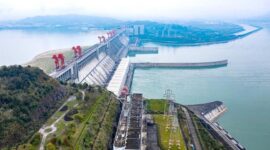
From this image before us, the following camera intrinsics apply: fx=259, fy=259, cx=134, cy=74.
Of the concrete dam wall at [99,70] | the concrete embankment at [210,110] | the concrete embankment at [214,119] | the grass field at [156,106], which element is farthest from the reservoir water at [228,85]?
the grass field at [156,106]

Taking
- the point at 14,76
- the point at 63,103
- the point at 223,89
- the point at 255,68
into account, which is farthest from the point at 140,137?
the point at 255,68

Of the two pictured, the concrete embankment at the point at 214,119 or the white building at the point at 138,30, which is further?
the white building at the point at 138,30

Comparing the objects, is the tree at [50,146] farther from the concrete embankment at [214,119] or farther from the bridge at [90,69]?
the bridge at [90,69]

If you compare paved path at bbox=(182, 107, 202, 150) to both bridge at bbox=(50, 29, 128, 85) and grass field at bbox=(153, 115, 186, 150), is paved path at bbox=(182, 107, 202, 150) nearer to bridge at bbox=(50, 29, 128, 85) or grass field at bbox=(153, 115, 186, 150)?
grass field at bbox=(153, 115, 186, 150)

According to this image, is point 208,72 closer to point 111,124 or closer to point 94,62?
point 94,62

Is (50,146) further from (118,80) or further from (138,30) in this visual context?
(138,30)

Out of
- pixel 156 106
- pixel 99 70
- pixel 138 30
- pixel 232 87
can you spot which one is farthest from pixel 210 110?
pixel 138 30

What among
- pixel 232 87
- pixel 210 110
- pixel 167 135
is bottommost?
pixel 210 110
